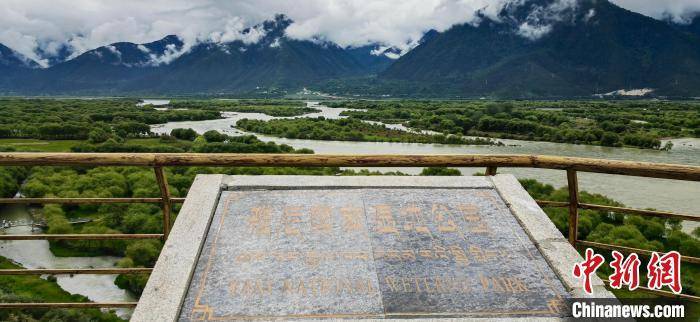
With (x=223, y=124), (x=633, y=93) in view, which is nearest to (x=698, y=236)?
(x=223, y=124)

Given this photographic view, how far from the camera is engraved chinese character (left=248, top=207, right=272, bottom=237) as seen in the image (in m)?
3.31

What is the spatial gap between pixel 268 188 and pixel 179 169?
4176cm

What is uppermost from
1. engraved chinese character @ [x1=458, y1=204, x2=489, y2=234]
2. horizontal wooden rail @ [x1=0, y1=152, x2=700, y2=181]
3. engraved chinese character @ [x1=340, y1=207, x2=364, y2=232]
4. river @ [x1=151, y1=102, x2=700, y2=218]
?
horizontal wooden rail @ [x1=0, y1=152, x2=700, y2=181]

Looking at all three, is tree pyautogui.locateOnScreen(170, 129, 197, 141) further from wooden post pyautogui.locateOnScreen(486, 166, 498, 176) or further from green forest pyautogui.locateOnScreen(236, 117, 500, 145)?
wooden post pyautogui.locateOnScreen(486, 166, 498, 176)

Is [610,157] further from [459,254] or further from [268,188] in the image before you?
[268,188]

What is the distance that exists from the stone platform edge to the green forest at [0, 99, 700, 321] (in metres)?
16.5

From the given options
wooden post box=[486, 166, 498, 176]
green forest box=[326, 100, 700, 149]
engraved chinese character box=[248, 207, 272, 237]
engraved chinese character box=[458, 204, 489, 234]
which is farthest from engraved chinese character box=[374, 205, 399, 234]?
green forest box=[326, 100, 700, 149]

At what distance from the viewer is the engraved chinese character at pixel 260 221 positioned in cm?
331

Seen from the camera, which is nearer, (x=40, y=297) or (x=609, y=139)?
(x=40, y=297)

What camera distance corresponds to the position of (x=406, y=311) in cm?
270

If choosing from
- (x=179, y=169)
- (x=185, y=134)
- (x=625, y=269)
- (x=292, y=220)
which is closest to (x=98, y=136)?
(x=185, y=134)

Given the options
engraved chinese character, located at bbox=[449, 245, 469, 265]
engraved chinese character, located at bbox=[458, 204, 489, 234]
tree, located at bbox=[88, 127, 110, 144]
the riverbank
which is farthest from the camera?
tree, located at bbox=[88, 127, 110, 144]

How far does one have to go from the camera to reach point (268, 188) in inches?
150

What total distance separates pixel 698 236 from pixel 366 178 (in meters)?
28.6
